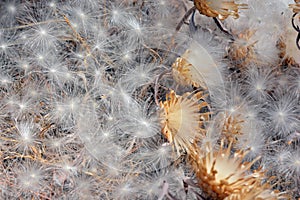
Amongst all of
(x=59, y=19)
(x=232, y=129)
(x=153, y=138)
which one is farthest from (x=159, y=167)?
(x=59, y=19)

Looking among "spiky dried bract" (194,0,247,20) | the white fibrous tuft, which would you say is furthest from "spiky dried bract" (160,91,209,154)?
"spiky dried bract" (194,0,247,20)

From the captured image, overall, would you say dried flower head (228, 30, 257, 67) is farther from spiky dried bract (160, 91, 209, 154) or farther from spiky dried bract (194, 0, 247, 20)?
spiky dried bract (160, 91, 209, 154)

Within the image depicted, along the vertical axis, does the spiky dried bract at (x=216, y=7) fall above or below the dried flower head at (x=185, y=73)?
above

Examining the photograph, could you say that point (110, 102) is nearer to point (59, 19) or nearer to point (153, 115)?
point (153, 115)

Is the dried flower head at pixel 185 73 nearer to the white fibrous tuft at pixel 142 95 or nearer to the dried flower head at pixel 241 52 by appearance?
the white fibrous tuft at pixel 142 95

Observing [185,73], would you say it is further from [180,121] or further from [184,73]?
[180,121]

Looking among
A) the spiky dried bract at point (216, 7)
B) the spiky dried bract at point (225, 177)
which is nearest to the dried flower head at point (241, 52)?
the spiky dried bract at point (216, 7)

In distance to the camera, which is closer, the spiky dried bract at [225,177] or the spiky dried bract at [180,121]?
the spiky dried bract at [225,177]
